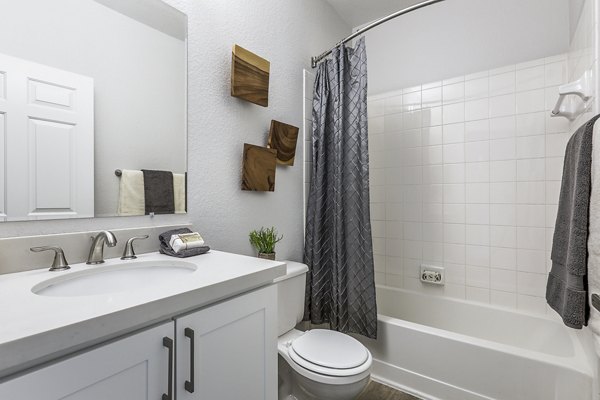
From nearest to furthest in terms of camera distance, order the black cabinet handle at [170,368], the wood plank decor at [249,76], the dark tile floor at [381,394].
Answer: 1. the black cabinet handle at [170,368]
2. the wood plank decor at [249,76]
3. the dark tile floor at [381,394]

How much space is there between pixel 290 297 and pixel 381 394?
79cm

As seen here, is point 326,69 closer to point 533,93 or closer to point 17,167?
point 533,93

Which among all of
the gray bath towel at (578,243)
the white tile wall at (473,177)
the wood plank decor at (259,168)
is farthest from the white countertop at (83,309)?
the white tile wall at (473,177)

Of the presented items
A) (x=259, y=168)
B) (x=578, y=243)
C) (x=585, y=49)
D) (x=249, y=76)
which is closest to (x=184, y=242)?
(x=259, y=168)

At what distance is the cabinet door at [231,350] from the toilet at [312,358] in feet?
0.97

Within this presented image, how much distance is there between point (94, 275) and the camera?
965 millimetres

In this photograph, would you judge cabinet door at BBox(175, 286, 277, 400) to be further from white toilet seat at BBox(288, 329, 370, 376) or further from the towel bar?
the towel bar

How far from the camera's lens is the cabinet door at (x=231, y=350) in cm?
74

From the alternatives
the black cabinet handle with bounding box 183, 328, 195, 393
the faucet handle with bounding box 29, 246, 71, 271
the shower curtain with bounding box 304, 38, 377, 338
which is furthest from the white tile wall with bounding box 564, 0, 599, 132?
the faucet handle with bounding box 29, 246, 71, 271

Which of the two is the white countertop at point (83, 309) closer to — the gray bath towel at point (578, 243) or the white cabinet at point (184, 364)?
the white cabinet at point (184, 364)

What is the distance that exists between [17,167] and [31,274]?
0.32m

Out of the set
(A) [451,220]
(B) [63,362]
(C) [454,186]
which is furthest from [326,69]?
(B) [63,362]

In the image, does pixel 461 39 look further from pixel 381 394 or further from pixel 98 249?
pixel 98 249

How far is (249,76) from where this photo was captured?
5.06 ft
